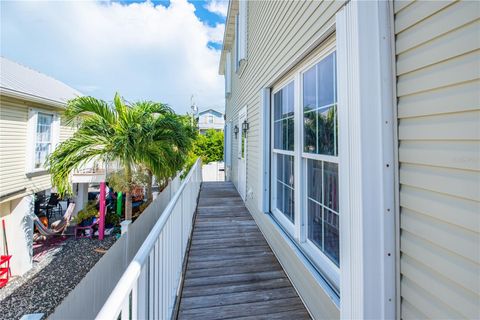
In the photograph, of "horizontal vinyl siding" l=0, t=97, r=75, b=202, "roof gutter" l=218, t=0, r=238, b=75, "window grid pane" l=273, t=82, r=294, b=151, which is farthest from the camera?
"roof gutter" l=218, t=0, r=238, b=75

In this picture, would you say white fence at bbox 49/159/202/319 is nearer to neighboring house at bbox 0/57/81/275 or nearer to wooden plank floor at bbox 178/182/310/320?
wooden plank floor at bbox 178/182/310/320

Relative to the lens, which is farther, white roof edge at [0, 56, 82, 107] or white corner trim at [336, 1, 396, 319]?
white roof edge at [0, 56, 82, 107]

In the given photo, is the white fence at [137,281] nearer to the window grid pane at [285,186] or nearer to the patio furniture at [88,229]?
the window grid pane at [285,186]

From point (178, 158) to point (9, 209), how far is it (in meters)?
6.24

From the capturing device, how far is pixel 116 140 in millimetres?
5305

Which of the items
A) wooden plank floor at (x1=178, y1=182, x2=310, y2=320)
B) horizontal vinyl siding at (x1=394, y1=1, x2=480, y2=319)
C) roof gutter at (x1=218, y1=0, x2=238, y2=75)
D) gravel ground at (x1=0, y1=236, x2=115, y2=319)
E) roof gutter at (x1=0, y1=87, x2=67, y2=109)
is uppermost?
roof gutter at (x1=218, y1=0, x2=238, y2=75)

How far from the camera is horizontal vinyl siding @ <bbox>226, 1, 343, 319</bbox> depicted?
196 centimetres

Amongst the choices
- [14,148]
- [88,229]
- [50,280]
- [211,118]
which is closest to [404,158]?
[50,280]

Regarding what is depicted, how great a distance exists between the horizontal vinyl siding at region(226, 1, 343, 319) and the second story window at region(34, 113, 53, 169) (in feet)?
26.4

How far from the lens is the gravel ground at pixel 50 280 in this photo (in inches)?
201

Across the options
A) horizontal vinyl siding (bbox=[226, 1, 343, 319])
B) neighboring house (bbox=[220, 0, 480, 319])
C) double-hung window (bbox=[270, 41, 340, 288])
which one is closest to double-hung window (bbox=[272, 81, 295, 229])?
double-hung window (bbox=[270, 41, 340, 288])

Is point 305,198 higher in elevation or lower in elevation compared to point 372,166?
lower

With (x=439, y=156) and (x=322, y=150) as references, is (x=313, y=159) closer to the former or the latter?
(x=322, y=150)

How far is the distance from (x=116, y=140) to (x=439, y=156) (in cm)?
572
